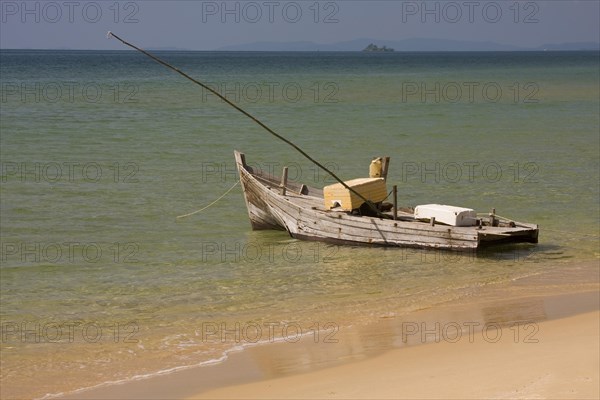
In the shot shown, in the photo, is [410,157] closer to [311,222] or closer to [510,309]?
[311,222]

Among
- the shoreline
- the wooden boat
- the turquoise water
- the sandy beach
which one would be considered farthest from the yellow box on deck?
the sandy beach

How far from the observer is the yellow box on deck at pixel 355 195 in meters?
15.2

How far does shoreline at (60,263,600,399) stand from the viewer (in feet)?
29.4

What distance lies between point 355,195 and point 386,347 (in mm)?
5288

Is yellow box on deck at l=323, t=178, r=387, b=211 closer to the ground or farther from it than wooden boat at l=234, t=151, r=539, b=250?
farther from it

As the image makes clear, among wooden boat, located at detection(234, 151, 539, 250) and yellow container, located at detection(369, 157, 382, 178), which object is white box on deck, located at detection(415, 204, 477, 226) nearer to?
wooden boat, located at detection(234, 151, 539, 250)

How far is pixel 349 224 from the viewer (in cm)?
1520

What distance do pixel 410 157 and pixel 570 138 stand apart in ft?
22.9

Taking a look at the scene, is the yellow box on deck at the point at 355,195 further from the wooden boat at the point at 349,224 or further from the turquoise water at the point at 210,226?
the turquoise water at the point at 210,226

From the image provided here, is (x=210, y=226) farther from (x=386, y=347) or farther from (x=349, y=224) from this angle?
(x=386, y=347)

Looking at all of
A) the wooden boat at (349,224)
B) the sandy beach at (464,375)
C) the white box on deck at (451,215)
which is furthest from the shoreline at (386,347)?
the white box on deck at (451,215)

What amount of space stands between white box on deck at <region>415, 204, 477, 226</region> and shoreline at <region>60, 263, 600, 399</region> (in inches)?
94.2

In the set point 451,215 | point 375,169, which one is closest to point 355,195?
point 375,169

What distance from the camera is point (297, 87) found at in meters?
60.1
